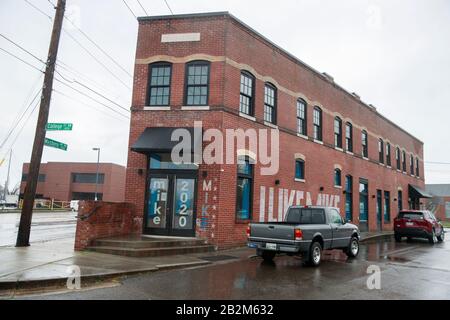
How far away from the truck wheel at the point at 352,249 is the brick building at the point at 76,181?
2301 inches

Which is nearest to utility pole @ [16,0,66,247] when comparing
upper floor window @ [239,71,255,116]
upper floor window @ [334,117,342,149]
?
upper floor window @ [239,71,255,116]

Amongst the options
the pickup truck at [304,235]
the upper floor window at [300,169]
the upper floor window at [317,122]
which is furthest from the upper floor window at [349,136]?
the pickup truck at [304,235]

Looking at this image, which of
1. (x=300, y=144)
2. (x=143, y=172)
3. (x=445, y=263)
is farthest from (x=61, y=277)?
(x=300, y=144)

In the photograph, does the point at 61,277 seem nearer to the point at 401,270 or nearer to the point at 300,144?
the point at 401,270

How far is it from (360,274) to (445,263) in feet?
14.5

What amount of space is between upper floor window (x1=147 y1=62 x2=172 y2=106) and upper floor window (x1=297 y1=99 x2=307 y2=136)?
7683 mm

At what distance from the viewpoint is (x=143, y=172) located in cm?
1377

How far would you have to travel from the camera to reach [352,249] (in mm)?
12812

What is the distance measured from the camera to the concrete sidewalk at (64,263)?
7.15 meters

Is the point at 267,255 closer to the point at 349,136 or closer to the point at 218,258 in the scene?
the point at 218,258

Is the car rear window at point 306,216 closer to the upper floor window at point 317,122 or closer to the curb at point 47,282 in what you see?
the curb at point 47,282

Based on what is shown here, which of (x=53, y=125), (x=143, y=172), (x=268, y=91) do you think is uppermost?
(x=268, y=91)

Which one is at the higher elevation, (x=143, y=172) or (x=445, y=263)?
(x=143, y=172)
